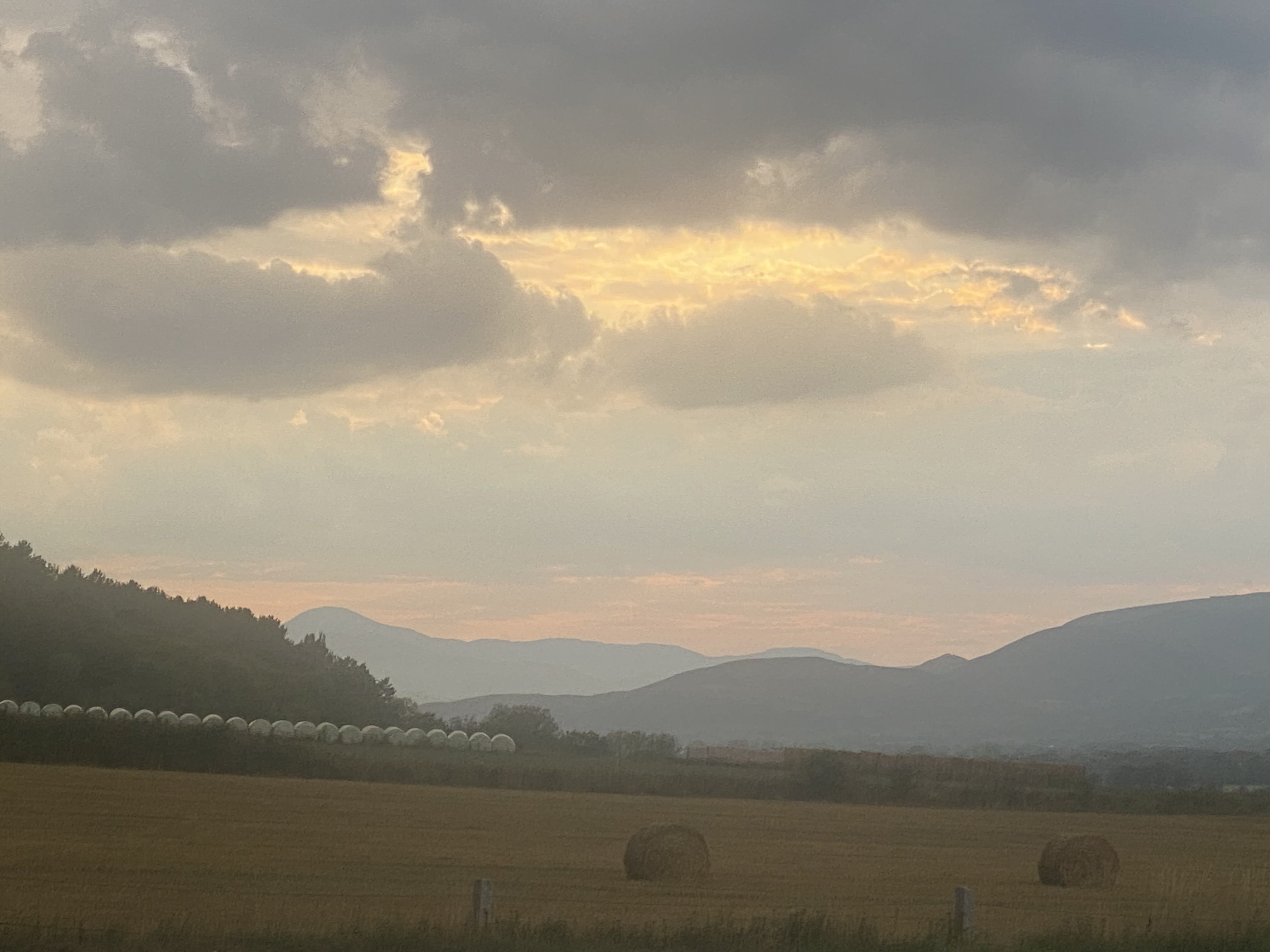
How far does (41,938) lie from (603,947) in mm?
6106

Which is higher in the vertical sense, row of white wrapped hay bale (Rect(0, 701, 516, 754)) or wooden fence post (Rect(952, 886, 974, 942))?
row of white wrapped hay bale (Rect(0, 701, 516, 754))

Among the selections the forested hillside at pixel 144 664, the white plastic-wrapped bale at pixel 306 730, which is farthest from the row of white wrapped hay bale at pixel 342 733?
the forested hillside at pixel 144 664

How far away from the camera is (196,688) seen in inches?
4801

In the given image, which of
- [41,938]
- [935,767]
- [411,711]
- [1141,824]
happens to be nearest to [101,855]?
[41,938]

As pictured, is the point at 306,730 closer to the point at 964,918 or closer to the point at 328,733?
the point at 328,733

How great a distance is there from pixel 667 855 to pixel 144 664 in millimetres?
94336

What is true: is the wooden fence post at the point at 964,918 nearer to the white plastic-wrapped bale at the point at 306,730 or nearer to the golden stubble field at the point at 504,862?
the golden stubble field at the point at 504,862

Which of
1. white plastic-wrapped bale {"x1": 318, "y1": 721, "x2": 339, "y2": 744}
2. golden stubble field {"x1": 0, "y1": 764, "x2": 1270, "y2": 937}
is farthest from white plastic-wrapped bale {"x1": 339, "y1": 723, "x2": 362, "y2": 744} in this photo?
golden stubble field {"x1": 0, "y1": 764, "x2": 1270, "y2": 937}

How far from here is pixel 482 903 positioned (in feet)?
61.3

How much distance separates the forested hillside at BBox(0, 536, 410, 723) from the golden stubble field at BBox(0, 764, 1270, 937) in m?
56.5

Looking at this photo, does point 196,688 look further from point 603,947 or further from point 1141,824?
point 603,947

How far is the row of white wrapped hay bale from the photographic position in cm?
10662

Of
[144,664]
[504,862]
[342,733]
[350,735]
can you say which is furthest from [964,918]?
[144,664]

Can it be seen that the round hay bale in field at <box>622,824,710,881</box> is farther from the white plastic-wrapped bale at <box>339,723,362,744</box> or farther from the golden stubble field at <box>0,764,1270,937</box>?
the white plastic-wrapped bale at <box>339,723,362,744</box>
